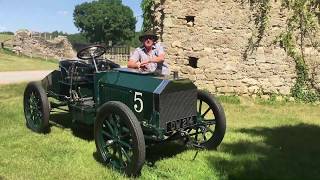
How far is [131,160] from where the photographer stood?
581 centimetres

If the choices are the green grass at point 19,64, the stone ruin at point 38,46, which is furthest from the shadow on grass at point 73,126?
the stone ruin at point 38,46

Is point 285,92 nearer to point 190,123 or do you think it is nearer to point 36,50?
point 190,123

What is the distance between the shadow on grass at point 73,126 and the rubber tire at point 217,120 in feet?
6.72

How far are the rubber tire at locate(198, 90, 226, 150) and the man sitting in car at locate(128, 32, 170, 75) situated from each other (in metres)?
0.73

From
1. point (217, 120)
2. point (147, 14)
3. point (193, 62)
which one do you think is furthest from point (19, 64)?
point (217, 120)

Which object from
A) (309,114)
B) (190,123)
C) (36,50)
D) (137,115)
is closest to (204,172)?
(190,123)

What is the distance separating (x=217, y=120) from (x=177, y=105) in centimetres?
93

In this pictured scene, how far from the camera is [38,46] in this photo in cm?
3919

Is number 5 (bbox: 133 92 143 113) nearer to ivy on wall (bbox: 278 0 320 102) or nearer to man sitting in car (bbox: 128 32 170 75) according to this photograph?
man sitting in car (bbox: 128 32 170 75)

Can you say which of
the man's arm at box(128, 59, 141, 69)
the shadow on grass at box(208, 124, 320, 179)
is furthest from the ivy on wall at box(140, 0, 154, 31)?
the man's arm at box(128, 59, 141, 69)

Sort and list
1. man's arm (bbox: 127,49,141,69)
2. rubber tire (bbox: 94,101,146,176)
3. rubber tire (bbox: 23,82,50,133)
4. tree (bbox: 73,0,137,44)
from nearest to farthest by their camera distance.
Answer: 1. rubber tire (bbox: 94,101,146,176)
2. man's arm (bbox: 127,49,141,69)
3. rubber tire (bbox: 23,82,50,133)
4. tree (bbox: 73,0,137,44)

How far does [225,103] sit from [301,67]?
2072 millimetres

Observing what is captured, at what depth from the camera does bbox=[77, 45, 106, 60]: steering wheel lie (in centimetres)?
776

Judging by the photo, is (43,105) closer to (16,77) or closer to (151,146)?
(151,146)
